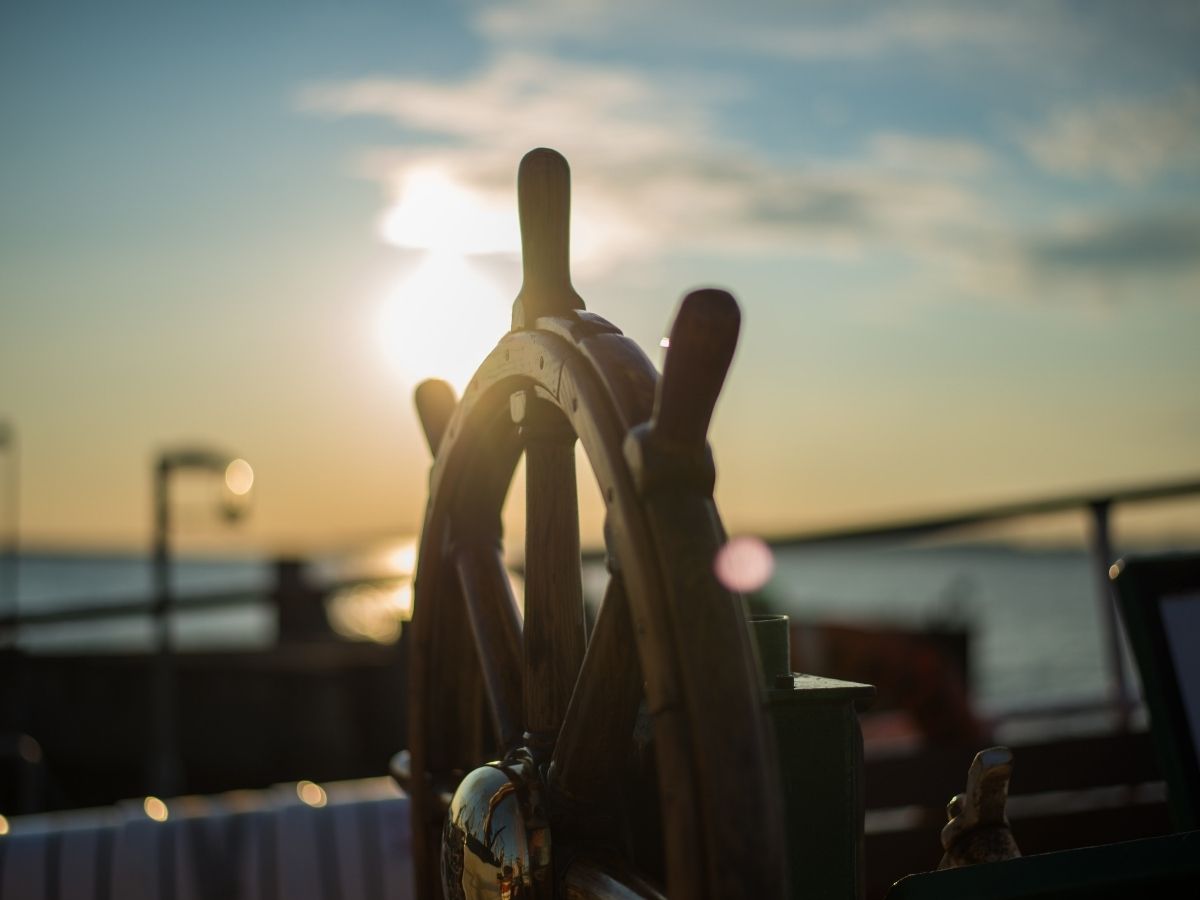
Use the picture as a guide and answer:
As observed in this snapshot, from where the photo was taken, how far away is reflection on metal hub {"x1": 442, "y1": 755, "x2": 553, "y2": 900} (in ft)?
3.28

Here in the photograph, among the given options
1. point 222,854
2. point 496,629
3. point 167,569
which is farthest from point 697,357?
point 167,569

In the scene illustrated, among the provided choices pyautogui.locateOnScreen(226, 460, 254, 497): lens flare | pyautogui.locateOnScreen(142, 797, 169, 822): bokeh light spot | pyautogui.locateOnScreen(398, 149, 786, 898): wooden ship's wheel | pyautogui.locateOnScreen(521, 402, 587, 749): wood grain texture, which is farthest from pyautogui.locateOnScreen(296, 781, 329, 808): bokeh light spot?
pyautogui.locateOnScreen(226, 460, 254, 497): lens flare

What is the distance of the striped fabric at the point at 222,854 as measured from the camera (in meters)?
2.17

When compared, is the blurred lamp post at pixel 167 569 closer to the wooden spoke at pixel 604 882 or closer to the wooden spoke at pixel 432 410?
the wooden spoke at pixel 432 410

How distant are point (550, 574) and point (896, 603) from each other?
263 feet

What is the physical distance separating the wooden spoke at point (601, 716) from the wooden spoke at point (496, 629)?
17 centimetres

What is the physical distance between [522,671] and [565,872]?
0.87ft

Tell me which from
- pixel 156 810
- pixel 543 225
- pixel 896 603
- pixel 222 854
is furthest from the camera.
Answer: pixel 896 603

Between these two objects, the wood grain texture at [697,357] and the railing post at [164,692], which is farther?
the railing post at [164,692]

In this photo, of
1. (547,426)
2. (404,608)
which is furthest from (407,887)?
(404,608)

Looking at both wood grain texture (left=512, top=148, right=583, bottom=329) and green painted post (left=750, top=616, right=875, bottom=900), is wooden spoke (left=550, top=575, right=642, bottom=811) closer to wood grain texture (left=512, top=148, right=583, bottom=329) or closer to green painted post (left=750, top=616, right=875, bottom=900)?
green painted post (left=750, top=616, right=875, bottom=900)

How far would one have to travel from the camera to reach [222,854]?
225 cm

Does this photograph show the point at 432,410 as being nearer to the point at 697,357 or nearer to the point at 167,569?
the point at 697,357

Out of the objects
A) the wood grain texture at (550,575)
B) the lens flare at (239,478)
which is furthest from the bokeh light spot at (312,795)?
the lens flare at (239,478)
